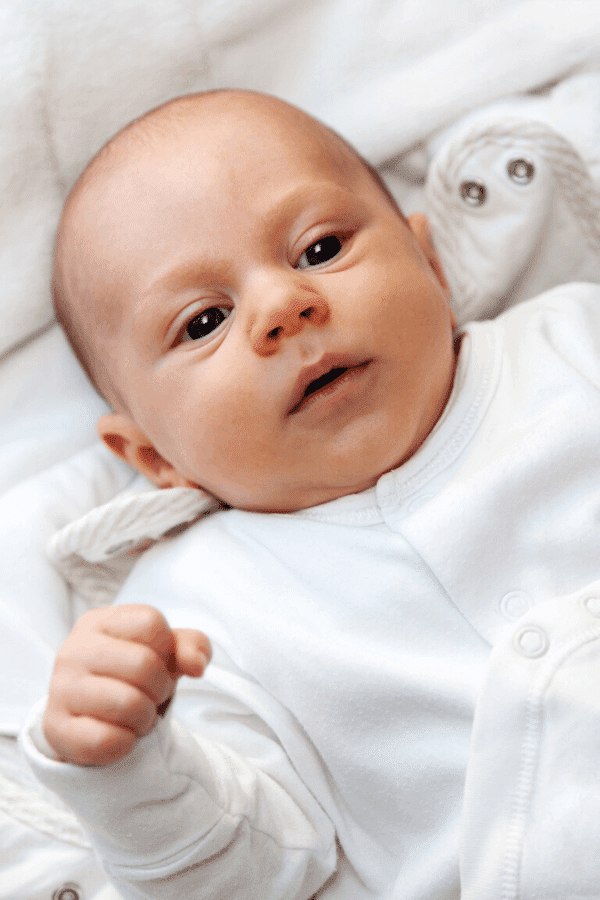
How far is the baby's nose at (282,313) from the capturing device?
0.99m

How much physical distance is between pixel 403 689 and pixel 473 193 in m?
0.80

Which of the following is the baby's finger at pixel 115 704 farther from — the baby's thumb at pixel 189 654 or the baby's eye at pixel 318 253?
the baby's eye at pixel 318 253

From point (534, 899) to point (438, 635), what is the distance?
0.30m

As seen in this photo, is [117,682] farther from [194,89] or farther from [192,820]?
[194,89]

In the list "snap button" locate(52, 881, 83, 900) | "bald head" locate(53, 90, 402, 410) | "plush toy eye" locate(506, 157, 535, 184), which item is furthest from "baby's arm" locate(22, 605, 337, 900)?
"plush toy eye" locate(506, 157, 535, 184)

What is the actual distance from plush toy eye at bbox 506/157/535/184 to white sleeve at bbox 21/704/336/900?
3.03 feet

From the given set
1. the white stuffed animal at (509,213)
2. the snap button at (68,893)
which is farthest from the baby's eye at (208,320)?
the snap button at (68,893)

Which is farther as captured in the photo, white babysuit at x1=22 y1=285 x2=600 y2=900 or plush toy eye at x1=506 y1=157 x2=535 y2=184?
plush toy eye at x1=506 y1=157 x2=535 y2=184

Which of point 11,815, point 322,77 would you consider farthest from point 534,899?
point 322,77

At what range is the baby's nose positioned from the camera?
99 centimetres

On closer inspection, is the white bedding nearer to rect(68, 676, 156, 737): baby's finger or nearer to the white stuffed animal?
the white stuffed animal

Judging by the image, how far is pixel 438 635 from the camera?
1.04 m

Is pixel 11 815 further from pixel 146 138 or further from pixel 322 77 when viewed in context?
pixel 322 77

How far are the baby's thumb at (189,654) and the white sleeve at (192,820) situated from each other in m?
0.09
